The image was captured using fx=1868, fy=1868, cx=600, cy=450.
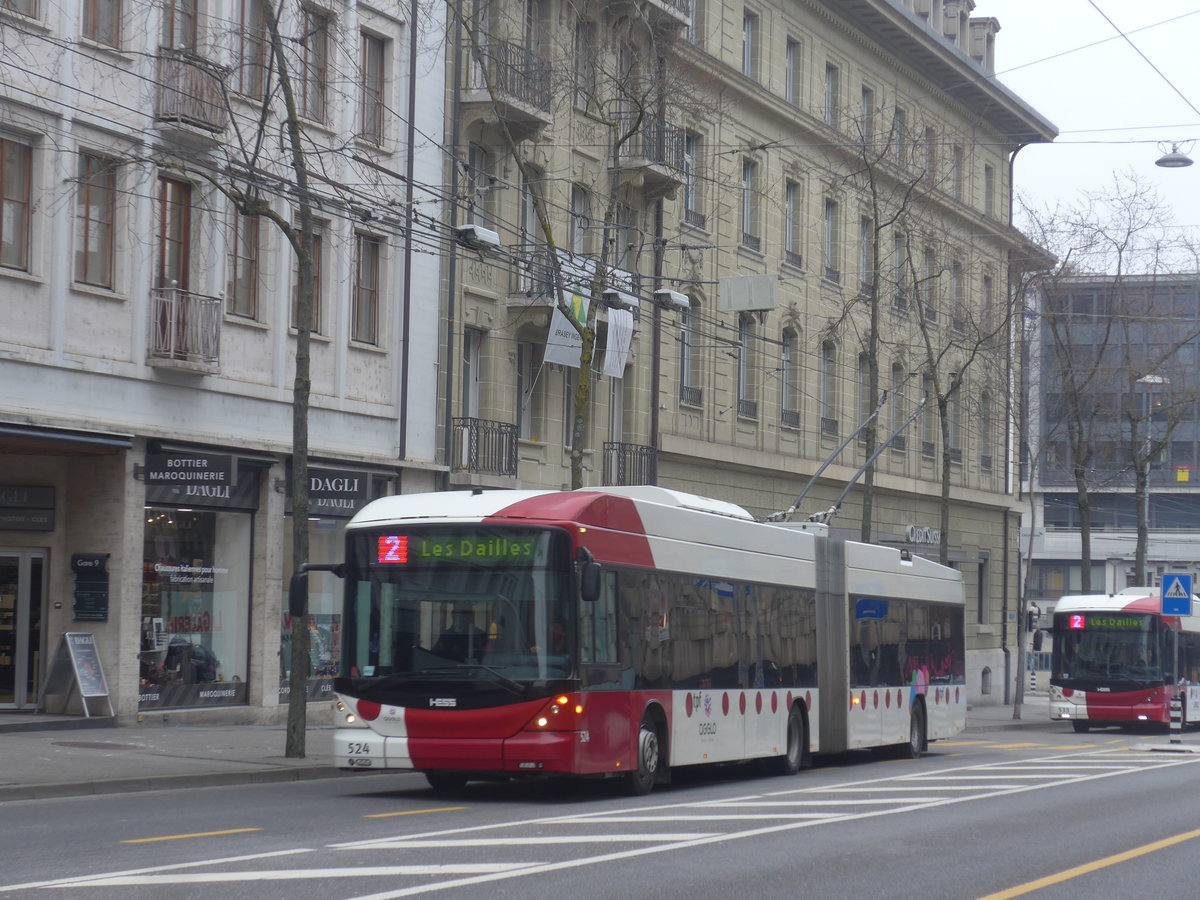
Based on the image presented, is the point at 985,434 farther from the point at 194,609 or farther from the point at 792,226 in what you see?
the point at 194,609

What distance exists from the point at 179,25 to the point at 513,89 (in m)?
7.22

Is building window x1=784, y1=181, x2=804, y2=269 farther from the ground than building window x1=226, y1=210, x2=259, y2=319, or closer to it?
farther from the ground

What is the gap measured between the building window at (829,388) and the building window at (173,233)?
872 inches

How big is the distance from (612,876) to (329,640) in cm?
1951

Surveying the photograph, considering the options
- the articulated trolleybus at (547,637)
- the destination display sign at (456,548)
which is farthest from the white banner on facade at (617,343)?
the destination display sign at (456,548)

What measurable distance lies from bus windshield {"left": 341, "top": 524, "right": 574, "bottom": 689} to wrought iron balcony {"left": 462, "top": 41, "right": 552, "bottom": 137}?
50.9 feet

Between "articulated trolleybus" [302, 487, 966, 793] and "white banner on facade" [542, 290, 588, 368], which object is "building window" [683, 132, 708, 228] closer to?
"white banner on facade" [542, 290, 588, 368]

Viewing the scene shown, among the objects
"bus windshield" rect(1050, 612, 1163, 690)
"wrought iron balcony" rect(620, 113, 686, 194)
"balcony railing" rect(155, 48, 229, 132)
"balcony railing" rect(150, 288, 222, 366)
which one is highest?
"wrought iron balcony" rect(620, 113, 686, 194)

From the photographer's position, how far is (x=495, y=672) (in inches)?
639

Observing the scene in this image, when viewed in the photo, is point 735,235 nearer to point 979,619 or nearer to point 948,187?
point 948,187

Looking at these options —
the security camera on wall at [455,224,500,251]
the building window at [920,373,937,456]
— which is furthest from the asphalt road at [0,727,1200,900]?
the building window at [920,373,937,456]

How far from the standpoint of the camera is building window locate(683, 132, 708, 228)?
39.0m

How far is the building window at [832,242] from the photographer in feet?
150

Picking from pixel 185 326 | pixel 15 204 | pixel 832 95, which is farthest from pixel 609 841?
pixel 832 95
